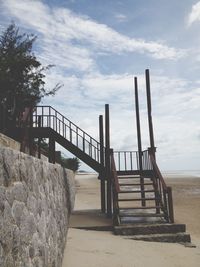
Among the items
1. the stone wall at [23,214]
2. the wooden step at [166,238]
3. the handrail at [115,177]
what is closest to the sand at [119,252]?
the wooden step at [166,238]

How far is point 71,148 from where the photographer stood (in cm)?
1258

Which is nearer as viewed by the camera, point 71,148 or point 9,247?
point 9,247

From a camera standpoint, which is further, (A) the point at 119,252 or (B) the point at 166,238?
(B) the point at 166,238

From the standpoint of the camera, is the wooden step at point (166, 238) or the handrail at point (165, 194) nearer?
the wooden step at point (166, 238)

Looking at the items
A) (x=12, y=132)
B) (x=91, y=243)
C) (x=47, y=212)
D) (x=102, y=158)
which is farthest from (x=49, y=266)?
(x=102, y=158)

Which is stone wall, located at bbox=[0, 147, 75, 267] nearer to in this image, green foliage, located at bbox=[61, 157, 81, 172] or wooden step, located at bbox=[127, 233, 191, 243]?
wooden step, located at bbox=[127, 233, 191, 243]

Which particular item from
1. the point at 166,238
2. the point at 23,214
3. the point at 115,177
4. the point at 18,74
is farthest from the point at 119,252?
the point at 18,74

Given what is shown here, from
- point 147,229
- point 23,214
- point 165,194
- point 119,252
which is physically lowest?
point 119,252

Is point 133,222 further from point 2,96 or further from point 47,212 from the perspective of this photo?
point 2,96

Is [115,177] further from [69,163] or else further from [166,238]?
[69,163]

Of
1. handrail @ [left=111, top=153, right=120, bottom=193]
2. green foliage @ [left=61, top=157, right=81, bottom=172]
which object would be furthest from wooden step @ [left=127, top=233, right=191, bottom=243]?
green foliage @ [left=61, top=157, right=81, bottom=172]

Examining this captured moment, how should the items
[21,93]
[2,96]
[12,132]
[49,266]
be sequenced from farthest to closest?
[21,93] < [2,96] < [12,132] < [49,266]

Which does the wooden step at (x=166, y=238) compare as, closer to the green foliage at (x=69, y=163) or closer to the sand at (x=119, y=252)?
the sand at (x=119, y=252)

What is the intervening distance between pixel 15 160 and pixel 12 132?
7.95 meters
